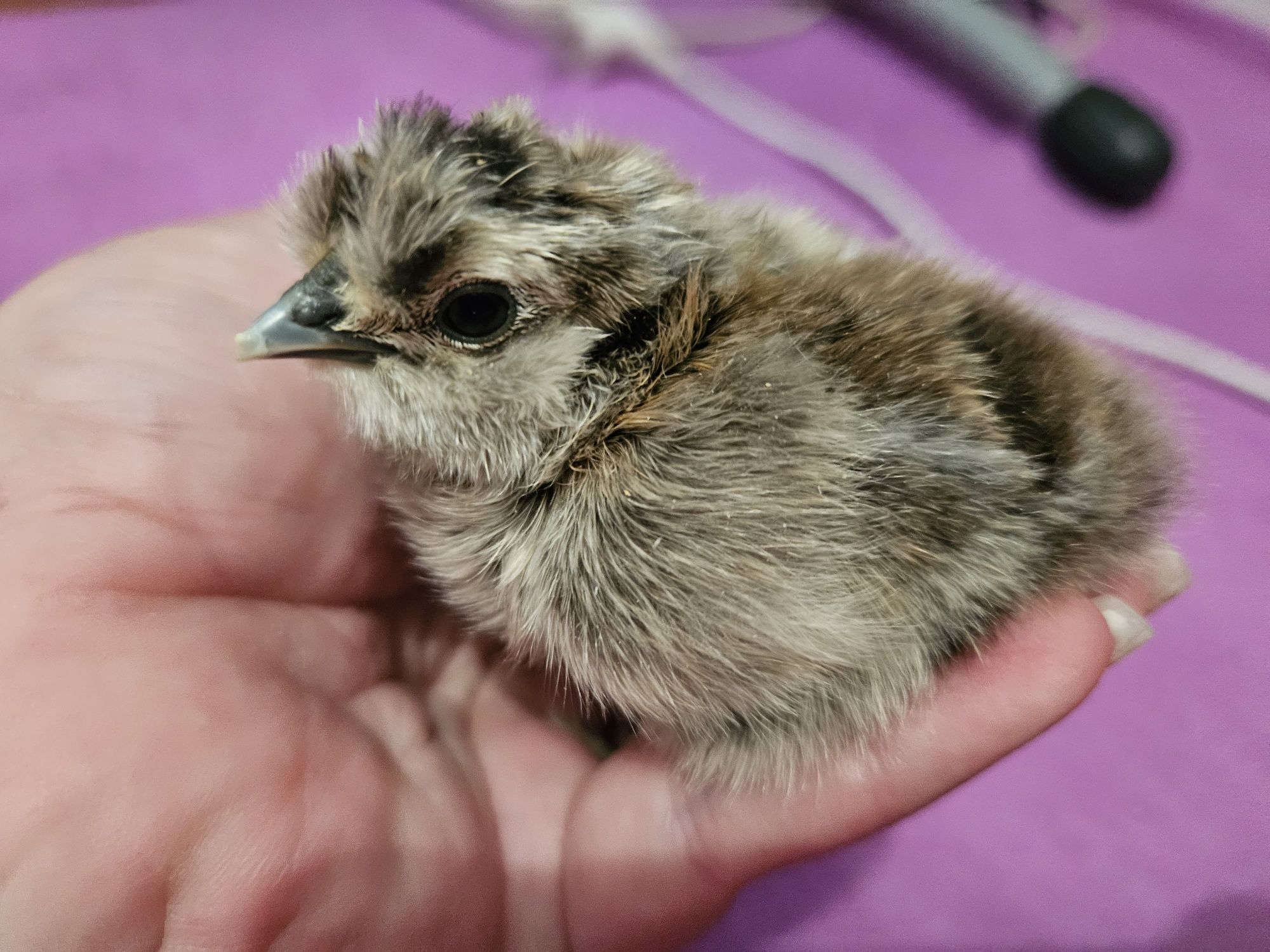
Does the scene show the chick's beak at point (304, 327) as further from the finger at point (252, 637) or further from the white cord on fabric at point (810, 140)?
the white cord on fabric at point (810, 140)

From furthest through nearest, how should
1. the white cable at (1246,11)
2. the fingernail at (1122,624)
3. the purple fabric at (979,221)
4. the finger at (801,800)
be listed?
the white cable at (1246,11)
the purple fabric at (979,221)
the fingernail at (1122,624)
the finger at (801,800)

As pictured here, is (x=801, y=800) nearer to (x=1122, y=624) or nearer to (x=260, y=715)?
(x=1122, y=624)

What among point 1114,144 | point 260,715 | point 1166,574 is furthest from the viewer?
point 1114,144

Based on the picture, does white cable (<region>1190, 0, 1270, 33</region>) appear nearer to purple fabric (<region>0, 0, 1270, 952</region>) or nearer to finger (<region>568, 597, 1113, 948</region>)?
purple fabric (<region>0, 0, 1270, 952</region>)

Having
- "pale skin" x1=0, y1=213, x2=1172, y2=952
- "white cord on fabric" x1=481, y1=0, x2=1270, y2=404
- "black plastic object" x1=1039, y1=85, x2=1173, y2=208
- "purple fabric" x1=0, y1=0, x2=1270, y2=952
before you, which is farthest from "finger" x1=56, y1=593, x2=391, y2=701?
"black plastic object" x1=1039, y1=85, x2=1173, y2=208

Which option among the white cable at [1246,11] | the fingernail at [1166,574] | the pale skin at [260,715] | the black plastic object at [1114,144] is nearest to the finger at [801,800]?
the pale skin at [260,715]

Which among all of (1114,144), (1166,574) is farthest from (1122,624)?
(1114,144)
